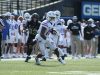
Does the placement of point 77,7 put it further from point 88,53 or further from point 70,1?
point 88,53

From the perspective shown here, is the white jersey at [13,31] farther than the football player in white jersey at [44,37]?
Yes

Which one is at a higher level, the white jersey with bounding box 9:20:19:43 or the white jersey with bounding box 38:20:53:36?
the white jersey with bounding box 38:20:53:36

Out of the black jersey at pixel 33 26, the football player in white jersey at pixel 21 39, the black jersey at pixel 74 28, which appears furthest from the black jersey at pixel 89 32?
the black jersey at pixel 33 26

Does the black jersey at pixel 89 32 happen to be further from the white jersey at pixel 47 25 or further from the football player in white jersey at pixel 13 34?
the white jersey at pixel 47 25

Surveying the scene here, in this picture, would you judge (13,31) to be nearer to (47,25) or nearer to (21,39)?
(21,39)

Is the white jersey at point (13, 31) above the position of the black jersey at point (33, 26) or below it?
below

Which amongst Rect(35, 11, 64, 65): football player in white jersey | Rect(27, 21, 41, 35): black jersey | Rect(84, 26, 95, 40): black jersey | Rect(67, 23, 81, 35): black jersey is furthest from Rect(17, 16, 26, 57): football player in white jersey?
Rect(35, 11, 64, 65): football player in white jersey

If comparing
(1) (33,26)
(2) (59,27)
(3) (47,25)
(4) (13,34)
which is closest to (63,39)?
(2) (59,27)

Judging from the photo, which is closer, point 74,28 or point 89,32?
point 74,28

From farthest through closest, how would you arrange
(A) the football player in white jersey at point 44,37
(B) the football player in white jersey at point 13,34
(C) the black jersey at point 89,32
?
(C) the black jersey at point 89,32 < (B) the football player in white jersey at point 13,34 < (A) the football player in white jersey at point 44,37

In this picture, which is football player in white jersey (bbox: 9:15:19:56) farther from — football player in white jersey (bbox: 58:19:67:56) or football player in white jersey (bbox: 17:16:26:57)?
football player in white jersey (bbox: 58:19:67:56)

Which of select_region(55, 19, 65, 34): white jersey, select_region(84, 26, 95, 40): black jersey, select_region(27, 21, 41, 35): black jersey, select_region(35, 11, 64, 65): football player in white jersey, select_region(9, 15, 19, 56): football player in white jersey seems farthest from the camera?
select_region(84, 26, 95, 40): black jersey

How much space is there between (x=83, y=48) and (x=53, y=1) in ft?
26.9

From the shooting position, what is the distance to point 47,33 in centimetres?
1969
